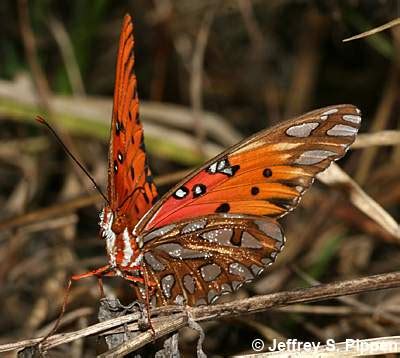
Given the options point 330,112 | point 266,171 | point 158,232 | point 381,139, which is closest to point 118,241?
point 158,232

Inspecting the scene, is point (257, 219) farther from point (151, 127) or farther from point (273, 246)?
point (151, 127)

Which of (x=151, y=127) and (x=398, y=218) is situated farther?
(x=398, y=218)

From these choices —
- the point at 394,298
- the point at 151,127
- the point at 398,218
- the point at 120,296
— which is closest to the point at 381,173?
the point at 398,218

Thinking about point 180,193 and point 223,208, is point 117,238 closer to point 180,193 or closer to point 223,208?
point 180,193

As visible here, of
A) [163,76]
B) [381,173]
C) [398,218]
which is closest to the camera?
[381,173]

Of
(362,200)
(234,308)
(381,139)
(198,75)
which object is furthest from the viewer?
(198,75)

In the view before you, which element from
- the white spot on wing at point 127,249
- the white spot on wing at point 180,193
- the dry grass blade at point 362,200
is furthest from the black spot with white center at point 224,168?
the dry grass blade at point 362,200
